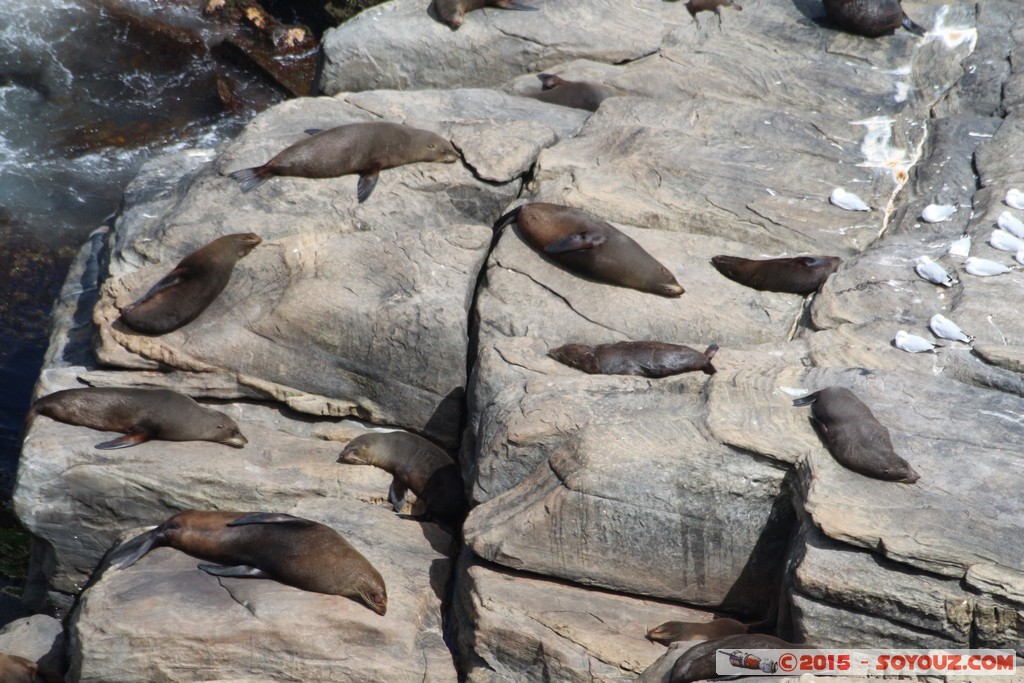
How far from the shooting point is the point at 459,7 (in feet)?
34.5

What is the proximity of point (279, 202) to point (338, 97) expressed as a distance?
2.03 m

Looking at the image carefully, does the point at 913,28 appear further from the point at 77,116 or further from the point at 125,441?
the point at 77,116

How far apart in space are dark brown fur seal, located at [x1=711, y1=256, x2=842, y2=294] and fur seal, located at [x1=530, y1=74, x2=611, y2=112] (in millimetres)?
2929

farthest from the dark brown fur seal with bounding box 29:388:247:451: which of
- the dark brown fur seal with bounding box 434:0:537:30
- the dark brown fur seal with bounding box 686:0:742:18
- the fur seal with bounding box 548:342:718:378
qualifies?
the dark brown fur seal with bounding box 686:0:742:18

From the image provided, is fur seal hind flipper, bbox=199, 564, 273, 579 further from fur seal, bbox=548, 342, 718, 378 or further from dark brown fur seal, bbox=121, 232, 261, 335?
fur seal, bbox=548, 342, 718, 378

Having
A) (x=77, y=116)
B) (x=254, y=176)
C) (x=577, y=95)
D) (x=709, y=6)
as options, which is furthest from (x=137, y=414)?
(x=709, y=6)

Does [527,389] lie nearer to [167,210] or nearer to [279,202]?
[279,202]

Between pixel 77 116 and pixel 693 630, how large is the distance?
1010cm

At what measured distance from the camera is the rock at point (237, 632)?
5387 mm

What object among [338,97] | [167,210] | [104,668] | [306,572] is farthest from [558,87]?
[104,668]

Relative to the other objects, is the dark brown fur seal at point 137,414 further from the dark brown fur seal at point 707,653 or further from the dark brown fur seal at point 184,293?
the dark brown fur seal at point 707,653

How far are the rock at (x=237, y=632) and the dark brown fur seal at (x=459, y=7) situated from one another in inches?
260

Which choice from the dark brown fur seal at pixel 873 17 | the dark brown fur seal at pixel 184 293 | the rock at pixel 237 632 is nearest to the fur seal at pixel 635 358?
the rock at pixel 237 632

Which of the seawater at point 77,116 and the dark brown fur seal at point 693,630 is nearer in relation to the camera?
the dark brown fur seal at point 693,630
